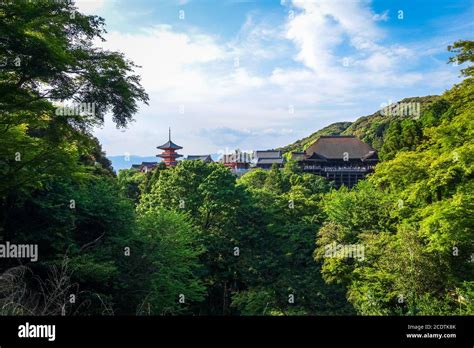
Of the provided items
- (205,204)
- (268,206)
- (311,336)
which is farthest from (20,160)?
(268,206)

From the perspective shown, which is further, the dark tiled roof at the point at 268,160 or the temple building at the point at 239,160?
the temple building at the point at 239,160

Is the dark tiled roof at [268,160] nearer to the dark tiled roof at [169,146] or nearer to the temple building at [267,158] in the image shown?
the temple building at [267,158]

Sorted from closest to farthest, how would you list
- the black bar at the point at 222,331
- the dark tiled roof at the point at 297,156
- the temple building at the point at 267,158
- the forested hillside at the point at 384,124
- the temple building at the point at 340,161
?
the black bar at the point at 222,331
the forested hillside at the point at 384,124
the temple building at the point at 340,161
the dark tiled roof at the point at 297,156
the temple building at the point at 267,158

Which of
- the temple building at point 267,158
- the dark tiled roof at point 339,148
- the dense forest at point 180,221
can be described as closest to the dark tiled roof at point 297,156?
the dark tiled roof at point 339,148

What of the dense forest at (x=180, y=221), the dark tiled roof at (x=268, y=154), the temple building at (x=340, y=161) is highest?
the dark tiled roof at (x=268, y=154)

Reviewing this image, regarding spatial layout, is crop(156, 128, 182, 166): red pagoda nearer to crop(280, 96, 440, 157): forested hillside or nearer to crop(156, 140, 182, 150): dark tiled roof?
crop(156, 140, 182, 150): dark tiled roof

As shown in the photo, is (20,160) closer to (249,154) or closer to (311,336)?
(311,336)
